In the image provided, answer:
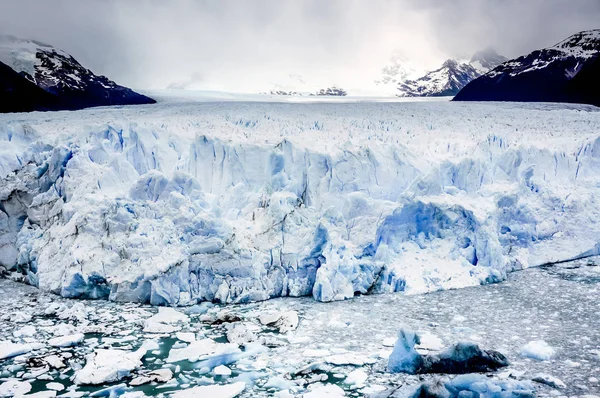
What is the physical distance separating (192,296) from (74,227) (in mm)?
1792

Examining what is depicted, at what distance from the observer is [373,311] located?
5.31 m

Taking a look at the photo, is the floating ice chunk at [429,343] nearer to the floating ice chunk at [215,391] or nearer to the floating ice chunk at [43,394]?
the floating ice chunk at [215,391]

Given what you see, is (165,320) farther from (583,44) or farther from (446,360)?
(583,44)

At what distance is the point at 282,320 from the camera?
5.01 meters

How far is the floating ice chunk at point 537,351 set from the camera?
4.10 m

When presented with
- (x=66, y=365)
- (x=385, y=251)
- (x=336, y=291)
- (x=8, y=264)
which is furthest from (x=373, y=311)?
(x=8, y=264)

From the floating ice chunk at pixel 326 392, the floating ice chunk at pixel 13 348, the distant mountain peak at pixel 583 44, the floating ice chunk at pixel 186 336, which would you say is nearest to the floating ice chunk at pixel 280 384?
the floating ice chunk at pixel 326 392

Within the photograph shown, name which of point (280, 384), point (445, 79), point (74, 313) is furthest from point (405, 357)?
point (445, 79)

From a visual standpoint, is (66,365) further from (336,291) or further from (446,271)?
(446,271)

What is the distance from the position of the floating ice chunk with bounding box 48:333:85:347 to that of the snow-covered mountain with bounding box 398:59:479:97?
214 ft

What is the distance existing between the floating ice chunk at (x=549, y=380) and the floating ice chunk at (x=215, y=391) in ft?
7.40

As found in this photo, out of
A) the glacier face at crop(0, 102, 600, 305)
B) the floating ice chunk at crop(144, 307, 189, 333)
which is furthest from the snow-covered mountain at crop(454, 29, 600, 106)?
the floating ice chunk at crop(144, 307, 189, 333)

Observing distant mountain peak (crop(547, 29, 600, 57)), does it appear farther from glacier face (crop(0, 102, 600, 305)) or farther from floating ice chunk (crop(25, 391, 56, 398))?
floating ice chunk (crop(25, 391, 56, 398))

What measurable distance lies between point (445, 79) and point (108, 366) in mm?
74381
